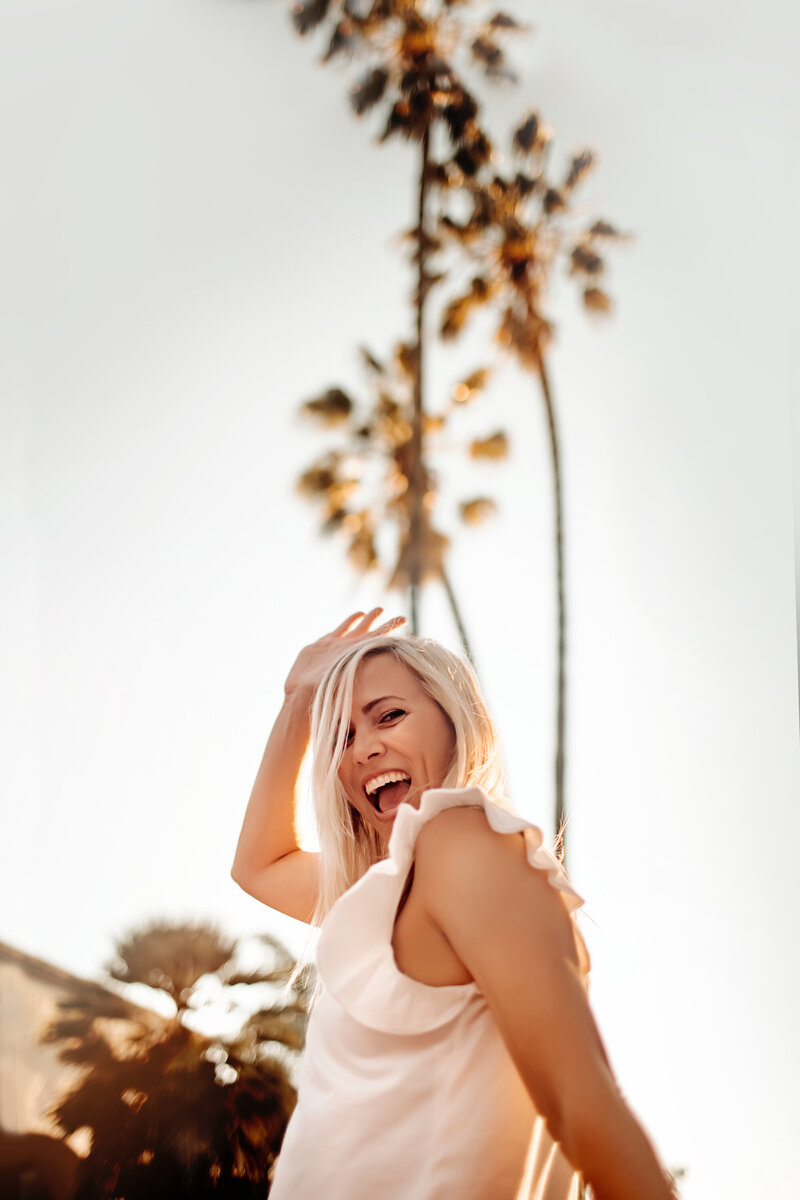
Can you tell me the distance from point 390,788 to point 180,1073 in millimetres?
885

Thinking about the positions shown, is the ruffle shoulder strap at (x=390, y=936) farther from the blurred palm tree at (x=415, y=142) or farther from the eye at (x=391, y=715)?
the blurred palm tree at (x=415, y=142)

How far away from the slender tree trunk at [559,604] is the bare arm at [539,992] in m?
1.41

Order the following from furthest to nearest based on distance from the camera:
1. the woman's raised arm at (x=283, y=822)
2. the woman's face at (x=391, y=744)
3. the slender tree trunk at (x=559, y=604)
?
the slender tree trunk at (x=559, y=604), the woman's raised arm at (x=283, y=822), the woman's face at (x=391, y=744)

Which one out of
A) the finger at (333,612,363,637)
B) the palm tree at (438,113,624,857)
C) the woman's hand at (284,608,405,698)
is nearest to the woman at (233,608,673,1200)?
the woman's hand at (284,608,405,698)

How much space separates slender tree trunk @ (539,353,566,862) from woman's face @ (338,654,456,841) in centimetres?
110

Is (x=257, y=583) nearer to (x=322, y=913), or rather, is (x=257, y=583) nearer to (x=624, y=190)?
(x=322, y=913)

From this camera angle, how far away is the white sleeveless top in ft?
2.91

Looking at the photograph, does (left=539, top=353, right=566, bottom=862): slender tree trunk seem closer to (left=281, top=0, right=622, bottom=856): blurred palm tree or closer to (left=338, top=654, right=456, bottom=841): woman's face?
(left=281, top=0, right=622, bottom=856): blurred palm tree

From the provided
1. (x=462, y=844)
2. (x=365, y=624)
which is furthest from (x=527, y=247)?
(x=462, y=844)

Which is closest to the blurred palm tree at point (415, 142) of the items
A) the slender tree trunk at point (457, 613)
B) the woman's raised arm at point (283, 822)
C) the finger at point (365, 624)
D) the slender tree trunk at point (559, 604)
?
the slender tree trunk at point (457, 613)

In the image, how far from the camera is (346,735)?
50.3 inches

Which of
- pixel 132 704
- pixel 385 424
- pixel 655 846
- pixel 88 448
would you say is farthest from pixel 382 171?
pixel 655 846

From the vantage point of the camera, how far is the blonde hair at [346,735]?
48.5 inches

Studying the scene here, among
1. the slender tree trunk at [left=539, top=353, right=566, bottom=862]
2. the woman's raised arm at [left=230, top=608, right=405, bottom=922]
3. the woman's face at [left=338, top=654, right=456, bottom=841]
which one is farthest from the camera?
the slender tree trunk at [left=539, top=353, right=566, bottom=862]
